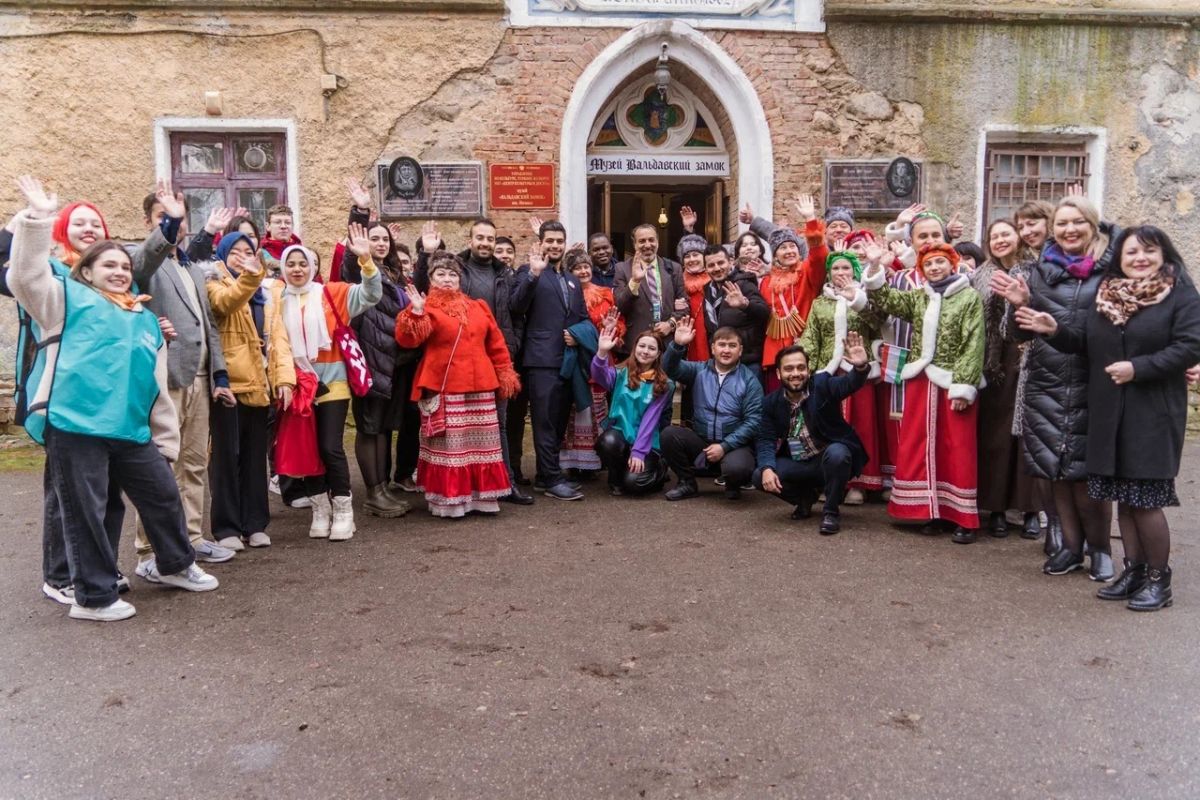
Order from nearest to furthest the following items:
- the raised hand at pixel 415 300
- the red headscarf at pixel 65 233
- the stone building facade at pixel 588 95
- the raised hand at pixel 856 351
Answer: the red headscarf at pixel 65 233
the raised hand at pixel 856 351
the raised hand at pixel 415 300
the stone building facade at pixel 588 95

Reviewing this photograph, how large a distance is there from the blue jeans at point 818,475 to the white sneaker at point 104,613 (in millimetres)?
3618

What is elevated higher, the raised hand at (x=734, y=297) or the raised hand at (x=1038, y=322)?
the raised hand at (x=734, y=297)

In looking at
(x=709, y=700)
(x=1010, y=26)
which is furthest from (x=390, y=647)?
(x=1010, y=26)

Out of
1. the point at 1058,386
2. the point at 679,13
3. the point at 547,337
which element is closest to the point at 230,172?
the point at 547,337

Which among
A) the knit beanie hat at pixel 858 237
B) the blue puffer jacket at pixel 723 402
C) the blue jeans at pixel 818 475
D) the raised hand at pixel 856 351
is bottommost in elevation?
the blue jeans at pixel 818 475

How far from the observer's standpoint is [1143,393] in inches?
160

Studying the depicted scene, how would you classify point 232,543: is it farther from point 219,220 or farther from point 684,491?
point 684,491

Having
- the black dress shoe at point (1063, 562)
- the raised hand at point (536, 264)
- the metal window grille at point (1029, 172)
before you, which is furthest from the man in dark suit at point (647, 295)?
the metal window grille at point (1029, 172)

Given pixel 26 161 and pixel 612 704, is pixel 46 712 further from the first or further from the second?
pixel 26 161

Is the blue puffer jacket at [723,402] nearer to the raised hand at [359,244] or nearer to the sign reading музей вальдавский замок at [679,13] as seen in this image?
the raised hand at [359,244]

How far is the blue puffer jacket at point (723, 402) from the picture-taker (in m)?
6.10

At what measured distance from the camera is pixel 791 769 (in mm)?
2729

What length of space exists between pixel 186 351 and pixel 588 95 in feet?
18.6

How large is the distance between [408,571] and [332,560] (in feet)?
1.65
